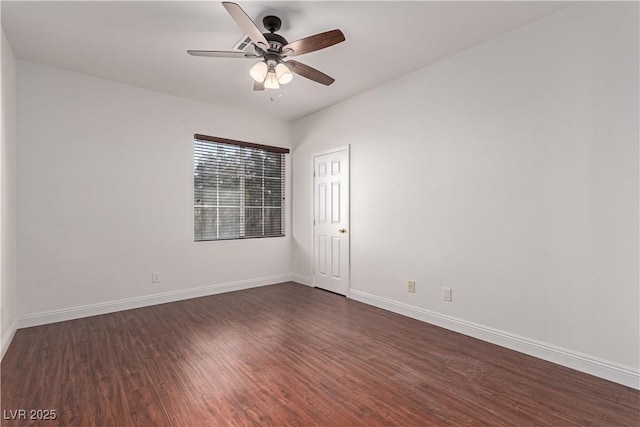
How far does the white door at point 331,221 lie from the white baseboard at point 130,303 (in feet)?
3.25

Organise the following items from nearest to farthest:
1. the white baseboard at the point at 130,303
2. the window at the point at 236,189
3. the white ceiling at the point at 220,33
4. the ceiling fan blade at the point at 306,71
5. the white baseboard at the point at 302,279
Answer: the white ceiling at the point at 220,33
the ceiling fan blade at the point at 306,71
the white baseboard at the point at 130,303
the window at the point at 236,189
the white baseboard at the point at 302,279

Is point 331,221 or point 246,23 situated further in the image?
point 331,221

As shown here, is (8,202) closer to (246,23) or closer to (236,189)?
(236,189)

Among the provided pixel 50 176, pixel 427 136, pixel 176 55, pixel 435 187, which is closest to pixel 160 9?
pixel 176 55

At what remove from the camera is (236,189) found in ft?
16.4

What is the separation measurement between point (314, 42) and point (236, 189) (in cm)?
301

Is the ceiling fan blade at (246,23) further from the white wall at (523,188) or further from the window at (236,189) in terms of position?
the window at (236,189)

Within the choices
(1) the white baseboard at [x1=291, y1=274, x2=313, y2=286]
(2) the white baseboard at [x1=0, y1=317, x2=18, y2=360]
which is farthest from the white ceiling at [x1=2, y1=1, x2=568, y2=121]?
(1) the white baseboard at [x1=291, y1=274, x2=313, y2=286]

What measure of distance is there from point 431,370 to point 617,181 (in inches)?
75.3

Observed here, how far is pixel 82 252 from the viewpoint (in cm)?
371

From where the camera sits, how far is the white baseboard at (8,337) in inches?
106

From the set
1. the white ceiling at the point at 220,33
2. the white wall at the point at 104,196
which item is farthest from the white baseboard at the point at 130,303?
the white ceiling at the point at 220,33

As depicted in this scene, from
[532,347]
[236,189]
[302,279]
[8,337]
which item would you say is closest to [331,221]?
[302,279]

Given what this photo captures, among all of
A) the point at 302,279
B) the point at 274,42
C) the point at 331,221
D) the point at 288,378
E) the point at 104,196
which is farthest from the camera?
the point at 302,279
